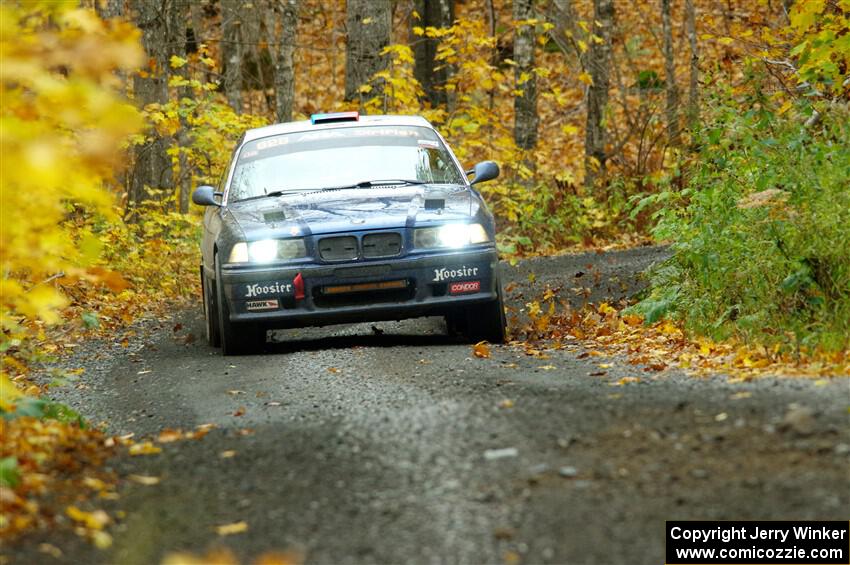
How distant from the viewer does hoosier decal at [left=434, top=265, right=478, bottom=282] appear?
886 cm

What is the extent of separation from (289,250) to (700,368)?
3234 mm

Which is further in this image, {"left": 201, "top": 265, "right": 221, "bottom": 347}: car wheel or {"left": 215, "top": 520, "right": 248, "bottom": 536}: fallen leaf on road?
{"left": 201, "top": 265, "right": 221, "bottom": 347}: car wheel

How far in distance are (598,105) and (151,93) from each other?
26.5ft

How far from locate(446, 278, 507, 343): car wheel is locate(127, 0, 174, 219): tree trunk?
9.46 metres

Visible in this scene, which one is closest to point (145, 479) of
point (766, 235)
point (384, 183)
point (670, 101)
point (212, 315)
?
point (766, 235)

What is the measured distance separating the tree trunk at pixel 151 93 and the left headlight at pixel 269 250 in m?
9.21

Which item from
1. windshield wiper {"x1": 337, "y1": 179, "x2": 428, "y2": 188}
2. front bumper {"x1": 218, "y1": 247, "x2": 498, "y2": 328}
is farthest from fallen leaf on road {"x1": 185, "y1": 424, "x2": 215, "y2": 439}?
windshield wiper {"x1": 337, "y1": 179, "x2": 428, "y2": 188}

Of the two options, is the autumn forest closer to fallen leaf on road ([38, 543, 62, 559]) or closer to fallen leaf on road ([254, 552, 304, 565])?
fallen leaf on road ([38, 543, 62, 559])

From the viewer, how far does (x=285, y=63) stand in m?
21.9

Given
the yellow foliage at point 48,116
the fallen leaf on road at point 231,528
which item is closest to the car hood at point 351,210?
the yellow foliage at point 48,116

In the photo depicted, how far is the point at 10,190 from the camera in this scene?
4.91 m

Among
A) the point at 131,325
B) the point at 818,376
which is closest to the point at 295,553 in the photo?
the point at 818,376

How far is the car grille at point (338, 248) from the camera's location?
879 centimetres

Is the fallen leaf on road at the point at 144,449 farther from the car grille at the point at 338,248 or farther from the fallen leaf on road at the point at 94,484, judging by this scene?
the car grille at the point at 338,248
